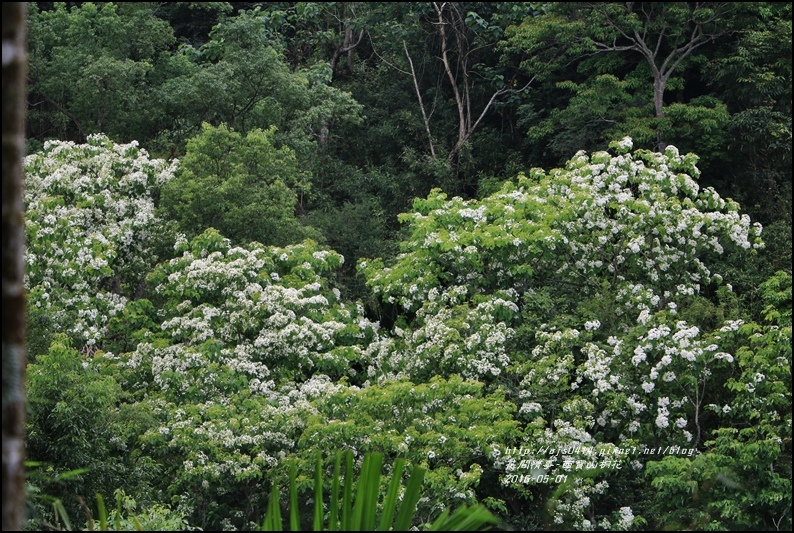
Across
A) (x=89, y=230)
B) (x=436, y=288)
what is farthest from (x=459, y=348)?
(x=89, y=230)

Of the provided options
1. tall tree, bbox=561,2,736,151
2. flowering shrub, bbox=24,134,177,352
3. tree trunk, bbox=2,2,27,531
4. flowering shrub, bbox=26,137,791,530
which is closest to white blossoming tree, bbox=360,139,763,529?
flowering shrub, bbox=26,137,791,530

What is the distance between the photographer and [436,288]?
1461 centimetres

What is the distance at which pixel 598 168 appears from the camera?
48.5 ft

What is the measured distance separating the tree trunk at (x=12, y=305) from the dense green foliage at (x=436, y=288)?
157 inches

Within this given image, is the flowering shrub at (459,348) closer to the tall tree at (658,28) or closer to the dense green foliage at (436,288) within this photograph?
the dense green foliage at (436,288)

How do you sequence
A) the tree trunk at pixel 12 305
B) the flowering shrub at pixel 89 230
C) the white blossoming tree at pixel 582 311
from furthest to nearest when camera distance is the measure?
the flowering shrub at pixel 89 230, the white blossoming tree at pixel 582 311, the tree trunk at pixel 12 305

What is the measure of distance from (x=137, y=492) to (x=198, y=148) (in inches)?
311

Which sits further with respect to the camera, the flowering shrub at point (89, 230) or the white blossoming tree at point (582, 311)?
the flowering shrub at point (89, 230)

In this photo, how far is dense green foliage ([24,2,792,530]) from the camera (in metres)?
11.1

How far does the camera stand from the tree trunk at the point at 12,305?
199cm

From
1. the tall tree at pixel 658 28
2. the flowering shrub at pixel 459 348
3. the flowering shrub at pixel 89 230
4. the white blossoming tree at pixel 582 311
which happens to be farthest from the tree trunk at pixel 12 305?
the tall tree at pixel 658 28

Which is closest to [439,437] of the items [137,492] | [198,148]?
[137,492]

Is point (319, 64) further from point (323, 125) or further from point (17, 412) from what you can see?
point (17, 412)

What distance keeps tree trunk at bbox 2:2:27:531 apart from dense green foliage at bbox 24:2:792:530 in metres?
Answer: 4.00
